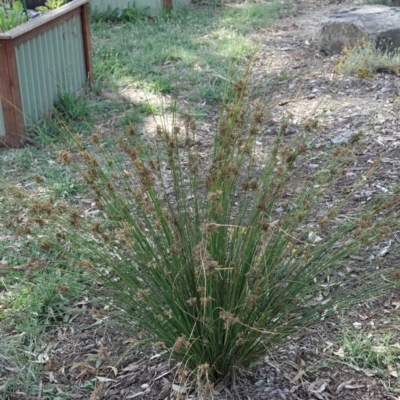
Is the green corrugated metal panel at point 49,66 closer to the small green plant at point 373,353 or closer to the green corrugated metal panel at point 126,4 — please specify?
the small green plant at point 373,353

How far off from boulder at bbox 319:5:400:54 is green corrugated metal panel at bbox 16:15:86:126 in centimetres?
259

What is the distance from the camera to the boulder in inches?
269

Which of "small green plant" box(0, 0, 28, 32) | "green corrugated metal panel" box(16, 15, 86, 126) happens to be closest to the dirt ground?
"green corrugated metal panel" box(16, 15, 86, 126)

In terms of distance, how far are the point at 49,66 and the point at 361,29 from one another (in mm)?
3119

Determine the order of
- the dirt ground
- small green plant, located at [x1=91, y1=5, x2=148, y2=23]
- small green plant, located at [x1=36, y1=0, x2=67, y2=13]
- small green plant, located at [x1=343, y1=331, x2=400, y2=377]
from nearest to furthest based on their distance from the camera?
the dirt ground → small green plant, located at [x1=343, y1=331, x2=400, y2=377] → small green plant, located at [x1=36, y1=0, x2=67, y2=13] → small green plant, located at [x1=91, y1=5, x2=148, y2=23]

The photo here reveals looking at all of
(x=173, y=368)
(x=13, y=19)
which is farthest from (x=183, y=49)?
(x=173, y=368)

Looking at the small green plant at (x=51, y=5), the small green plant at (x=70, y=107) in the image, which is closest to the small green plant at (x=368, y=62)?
the small green plant at (x=70, y=107)

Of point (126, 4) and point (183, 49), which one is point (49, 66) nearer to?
point (183, 49)

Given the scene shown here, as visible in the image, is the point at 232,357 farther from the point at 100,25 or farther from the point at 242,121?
the point at 100,25

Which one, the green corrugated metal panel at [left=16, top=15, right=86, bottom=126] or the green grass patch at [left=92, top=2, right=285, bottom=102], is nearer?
the green corrugated metal panel at [left=16, top=15, right=86, bottom=126]

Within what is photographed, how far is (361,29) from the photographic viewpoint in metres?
7.02

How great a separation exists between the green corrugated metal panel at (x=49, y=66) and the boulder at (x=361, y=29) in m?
2.59

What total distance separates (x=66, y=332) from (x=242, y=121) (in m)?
1.28

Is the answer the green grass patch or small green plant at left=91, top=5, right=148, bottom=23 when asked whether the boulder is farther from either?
small green plant at left=91, top=5, right=148, bottom=23
